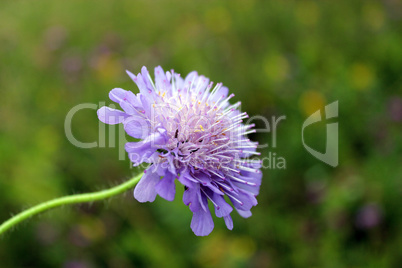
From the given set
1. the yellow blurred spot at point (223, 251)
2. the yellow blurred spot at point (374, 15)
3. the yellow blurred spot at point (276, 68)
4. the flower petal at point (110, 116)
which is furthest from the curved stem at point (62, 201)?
the yellow blurred spot at point (374, 15)

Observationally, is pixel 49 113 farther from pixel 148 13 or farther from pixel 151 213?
pixel 148 13

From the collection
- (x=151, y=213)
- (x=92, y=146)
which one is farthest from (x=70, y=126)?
(x=151, y=213)

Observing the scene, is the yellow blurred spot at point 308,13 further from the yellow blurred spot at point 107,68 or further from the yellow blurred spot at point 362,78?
the yellow blurred spot at point 107,68

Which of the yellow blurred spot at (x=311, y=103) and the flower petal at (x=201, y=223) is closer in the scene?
the flower petal at (x=201, y=223)

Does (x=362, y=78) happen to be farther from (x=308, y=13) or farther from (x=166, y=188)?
(x=166, y=188)

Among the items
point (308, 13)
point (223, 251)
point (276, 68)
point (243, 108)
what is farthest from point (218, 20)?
point (223, 251)

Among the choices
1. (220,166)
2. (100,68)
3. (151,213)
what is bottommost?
(151,213)

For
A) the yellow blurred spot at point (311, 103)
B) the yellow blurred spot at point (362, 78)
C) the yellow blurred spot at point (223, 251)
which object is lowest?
the yellow blurred spot at point (223, 251)
